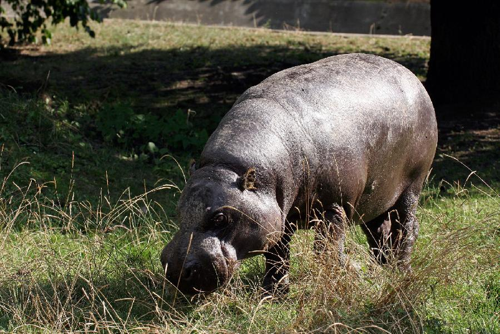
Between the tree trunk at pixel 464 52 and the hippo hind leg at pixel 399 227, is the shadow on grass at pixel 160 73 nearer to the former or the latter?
the tree trunk at pixel 464 52

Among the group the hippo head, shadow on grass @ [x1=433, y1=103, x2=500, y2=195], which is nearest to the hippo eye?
the hippo head

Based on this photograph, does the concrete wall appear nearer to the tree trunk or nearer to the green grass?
the green grass

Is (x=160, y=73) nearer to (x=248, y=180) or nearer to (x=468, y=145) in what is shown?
(x=468, y=145)

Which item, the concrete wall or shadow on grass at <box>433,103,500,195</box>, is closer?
shadow on grass at <box>433,103,500,195</box>

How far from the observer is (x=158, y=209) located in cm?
755

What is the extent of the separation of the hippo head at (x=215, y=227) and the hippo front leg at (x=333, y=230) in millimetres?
392

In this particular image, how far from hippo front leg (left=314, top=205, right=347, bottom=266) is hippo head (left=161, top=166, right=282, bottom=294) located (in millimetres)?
392

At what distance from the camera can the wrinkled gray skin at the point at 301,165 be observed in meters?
4.47

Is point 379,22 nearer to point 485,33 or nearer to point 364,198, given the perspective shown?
point 485,33

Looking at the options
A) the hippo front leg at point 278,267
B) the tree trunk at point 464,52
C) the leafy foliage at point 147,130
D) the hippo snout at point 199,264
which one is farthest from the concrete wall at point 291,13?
the hippo snout at point 199,264

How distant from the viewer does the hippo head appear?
4.43 m

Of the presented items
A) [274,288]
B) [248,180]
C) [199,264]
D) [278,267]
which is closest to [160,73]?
[278,267]

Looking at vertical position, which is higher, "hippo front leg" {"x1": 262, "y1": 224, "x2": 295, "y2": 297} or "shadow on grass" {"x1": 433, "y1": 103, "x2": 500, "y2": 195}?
"hippo front leg" {"x1": 262, "y1": 224, "x2": 295, "y2": 297}

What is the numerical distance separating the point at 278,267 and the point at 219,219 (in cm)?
77
